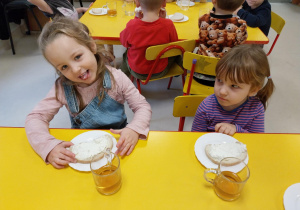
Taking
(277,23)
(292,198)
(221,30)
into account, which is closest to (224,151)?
(292,198)

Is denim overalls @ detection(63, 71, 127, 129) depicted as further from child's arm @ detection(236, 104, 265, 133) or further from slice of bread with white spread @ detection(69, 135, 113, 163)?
child's arm @ detection(236, 104, 265, 133)

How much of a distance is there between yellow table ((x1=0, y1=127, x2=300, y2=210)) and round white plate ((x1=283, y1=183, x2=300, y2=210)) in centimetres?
2

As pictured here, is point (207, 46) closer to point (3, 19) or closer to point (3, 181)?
point (3, 181)

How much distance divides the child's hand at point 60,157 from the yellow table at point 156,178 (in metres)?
0.02

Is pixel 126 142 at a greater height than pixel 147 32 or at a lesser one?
lesser

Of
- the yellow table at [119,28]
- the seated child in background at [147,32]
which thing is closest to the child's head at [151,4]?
the seated child in background at [147,32]

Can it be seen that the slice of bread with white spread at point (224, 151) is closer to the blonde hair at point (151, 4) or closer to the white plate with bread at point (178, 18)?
the blonde hair at point (151, 4)

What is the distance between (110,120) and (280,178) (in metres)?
0.83

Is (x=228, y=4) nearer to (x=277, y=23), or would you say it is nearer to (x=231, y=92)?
(x=277, y=23)

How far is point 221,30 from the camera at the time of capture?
67.1 inches

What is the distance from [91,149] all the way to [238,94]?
72 cm

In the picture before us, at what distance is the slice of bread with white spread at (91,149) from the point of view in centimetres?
81

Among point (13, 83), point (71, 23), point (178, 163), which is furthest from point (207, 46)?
point (13, 83)

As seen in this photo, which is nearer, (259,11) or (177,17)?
(177,17)
